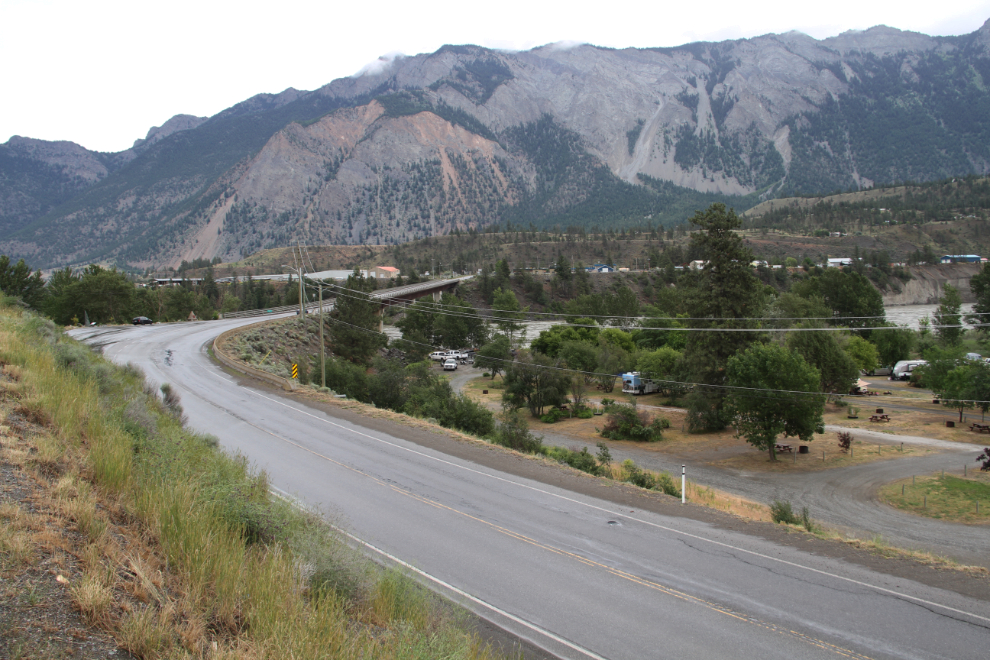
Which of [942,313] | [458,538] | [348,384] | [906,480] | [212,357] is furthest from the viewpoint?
[942,313]

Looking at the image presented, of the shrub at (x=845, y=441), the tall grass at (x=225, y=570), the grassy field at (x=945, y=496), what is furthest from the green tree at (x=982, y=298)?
the tall grass at (x=225, y=570)

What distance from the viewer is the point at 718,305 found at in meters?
39.1

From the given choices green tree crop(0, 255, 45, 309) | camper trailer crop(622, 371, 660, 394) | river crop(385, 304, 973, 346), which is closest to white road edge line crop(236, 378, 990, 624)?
camper trailer crop(622, 371, 660, 394)

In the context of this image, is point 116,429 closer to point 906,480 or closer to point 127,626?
point 127,626

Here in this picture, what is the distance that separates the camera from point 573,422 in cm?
4656

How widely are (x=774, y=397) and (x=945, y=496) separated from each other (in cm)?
815

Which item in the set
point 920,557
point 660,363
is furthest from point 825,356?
point 920,557

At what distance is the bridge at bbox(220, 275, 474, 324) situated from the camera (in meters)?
64.6

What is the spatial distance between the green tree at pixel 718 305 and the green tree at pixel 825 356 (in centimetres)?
846

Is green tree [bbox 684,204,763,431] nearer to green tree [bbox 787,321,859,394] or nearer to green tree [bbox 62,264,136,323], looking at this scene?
green tree [bbox 787,321,859,394]

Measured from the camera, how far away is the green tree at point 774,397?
30.0 m

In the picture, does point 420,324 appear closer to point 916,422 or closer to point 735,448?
point 735,448

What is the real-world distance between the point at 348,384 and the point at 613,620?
3215 centimetres

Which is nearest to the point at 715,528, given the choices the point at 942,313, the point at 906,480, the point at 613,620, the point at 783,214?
the point at 613,620
